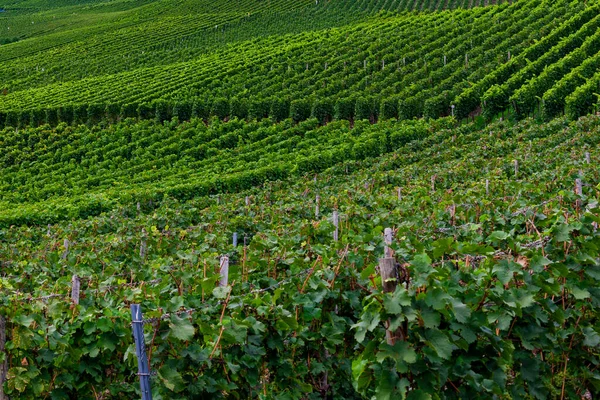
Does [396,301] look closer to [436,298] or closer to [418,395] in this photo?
[436,298]

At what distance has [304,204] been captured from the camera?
1537cm

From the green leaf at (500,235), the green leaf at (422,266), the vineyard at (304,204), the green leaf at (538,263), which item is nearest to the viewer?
the green leaf at (422,266)

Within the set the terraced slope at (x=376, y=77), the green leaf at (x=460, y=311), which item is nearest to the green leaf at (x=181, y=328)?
the green leaf at (x=460, y=311)

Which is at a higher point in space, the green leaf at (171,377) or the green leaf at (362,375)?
the green leaf at (171,377)

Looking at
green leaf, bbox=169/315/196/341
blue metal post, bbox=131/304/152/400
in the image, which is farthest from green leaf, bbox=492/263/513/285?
blue metal post, bbox=131/304/152/400

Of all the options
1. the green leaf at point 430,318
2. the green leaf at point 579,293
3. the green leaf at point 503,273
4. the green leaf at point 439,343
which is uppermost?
the green leaf at point 430,318

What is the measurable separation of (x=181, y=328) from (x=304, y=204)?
10.9 metres

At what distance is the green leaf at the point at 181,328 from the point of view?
4.44 m

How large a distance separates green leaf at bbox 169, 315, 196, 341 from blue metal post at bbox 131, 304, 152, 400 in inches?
10.2

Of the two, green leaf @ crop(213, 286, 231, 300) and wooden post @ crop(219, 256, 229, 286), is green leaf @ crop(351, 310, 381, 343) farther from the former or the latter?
wooden post @ crop(219, 256, 229, 286)

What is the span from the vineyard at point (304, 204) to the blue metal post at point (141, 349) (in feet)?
0.06

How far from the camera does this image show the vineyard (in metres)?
4.66

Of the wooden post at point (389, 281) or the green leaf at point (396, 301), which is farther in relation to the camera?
the wooden post at point (389, 281)

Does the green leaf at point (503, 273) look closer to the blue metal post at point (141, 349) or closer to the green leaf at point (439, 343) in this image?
the green leaf at point (439, 343)
